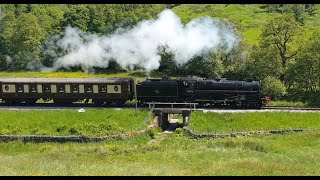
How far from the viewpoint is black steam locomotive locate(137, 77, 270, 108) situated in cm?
4219

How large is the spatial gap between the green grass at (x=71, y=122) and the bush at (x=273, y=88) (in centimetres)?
1356

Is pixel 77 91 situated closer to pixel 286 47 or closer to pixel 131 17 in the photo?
pixel 286 47

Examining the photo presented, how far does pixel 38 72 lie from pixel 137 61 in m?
22.7

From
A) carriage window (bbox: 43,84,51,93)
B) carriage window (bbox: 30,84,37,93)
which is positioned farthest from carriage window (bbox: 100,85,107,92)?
carriage window (bbox: 30,84,37,93)

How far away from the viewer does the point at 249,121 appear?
1542 inches

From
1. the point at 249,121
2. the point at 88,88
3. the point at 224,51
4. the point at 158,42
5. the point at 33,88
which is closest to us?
the point at 249,121

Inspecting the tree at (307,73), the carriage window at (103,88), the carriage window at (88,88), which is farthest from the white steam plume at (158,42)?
the tree at (307,73)

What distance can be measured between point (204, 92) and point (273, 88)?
27.4ft

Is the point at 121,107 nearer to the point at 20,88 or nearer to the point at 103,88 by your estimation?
the point at 103,88

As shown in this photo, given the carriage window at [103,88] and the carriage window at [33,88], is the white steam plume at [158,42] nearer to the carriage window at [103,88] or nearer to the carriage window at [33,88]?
the carriage window at [103,88]

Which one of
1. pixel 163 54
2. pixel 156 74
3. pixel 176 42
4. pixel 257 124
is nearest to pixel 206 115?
pixel 257 124

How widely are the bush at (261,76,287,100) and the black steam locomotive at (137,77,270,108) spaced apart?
4.80 metres

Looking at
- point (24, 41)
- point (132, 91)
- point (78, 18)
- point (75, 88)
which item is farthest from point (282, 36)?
point (24, 41)

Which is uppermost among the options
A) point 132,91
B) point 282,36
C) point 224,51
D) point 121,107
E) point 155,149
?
point 282,36
